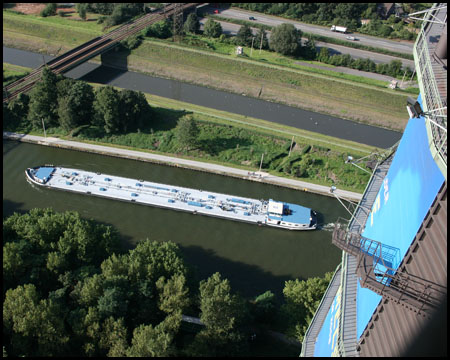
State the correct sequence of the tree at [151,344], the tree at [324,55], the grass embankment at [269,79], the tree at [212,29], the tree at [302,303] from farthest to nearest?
the tree at [212,29]
the tree at [324,55]
the grass embankment at [269,79]
the tree at [302,303]
the tree at [151,344]

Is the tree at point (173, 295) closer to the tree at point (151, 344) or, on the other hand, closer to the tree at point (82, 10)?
the tree at point (151, 344)

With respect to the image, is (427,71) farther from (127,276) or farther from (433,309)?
(127,276)

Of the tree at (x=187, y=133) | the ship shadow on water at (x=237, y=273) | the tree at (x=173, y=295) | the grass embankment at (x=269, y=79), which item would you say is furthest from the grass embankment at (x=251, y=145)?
the tree at (x=173, y=295)

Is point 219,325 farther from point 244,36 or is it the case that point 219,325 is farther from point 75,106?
point 244,36

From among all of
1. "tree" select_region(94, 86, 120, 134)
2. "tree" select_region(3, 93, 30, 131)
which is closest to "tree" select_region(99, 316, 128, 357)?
"tree" select_region(94, 86, 120, 134)

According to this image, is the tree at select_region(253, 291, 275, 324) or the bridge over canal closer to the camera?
the tree at select_region(253, 291, 275, 324)

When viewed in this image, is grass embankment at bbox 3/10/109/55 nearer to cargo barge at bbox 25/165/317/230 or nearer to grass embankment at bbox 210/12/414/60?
grass embankment at bbox 210/12/414/60
